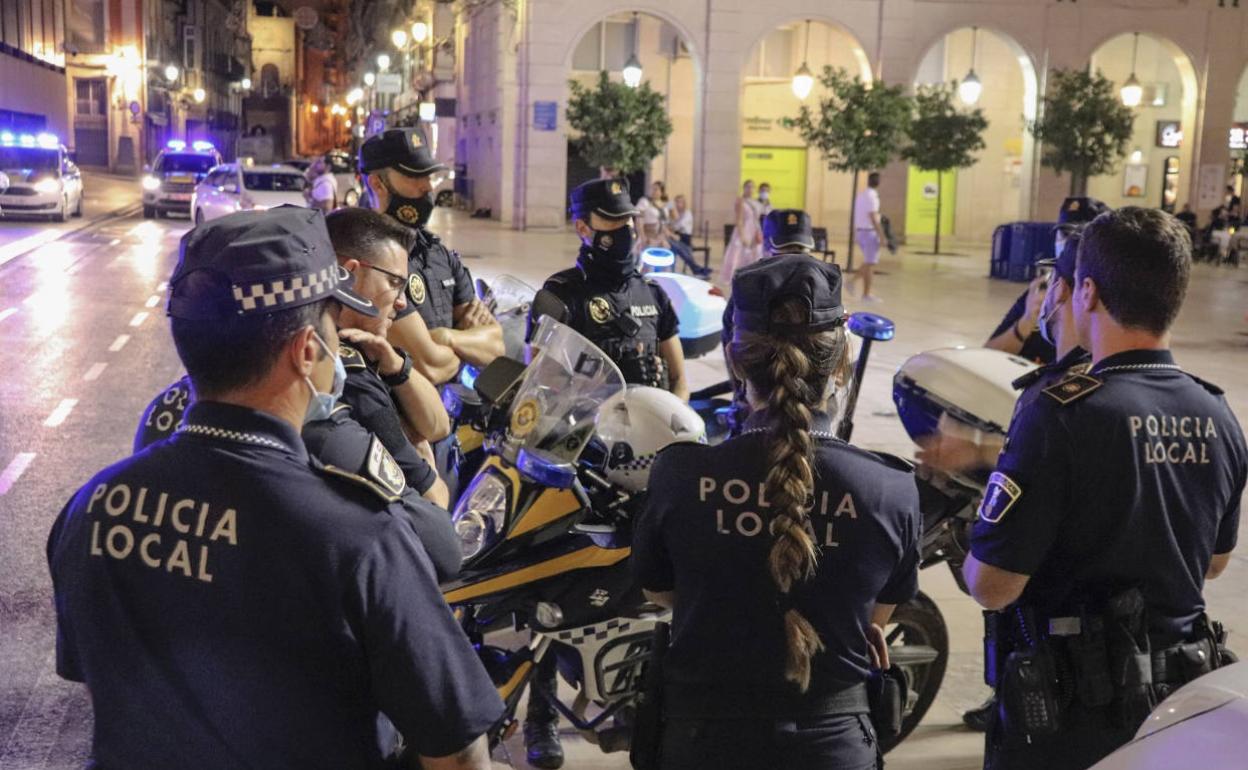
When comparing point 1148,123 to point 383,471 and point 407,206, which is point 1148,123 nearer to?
point 407,206

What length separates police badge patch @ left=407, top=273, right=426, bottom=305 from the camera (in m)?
5.13

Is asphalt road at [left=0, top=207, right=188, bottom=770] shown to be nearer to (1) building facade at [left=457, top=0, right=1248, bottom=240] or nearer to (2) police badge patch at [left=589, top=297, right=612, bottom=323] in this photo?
(2) police badge patch at [left=589, top=297, right=612, bottom=323]

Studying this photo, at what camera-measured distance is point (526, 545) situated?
13.5 ft

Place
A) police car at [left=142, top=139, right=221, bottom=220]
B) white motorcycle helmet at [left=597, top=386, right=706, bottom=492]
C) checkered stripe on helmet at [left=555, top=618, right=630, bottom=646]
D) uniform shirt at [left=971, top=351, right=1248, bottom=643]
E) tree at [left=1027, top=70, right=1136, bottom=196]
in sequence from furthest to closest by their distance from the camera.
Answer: police car at [left=142, top=139, right=221, bottom=220] < tree at [left=1027, top=70, right=1136, bottom=196] < white motorcycle helmet at [left=597, top=386, right=706, bottom=492] < checkered stripe on helmet at [left=555, top=618, right=630, bottom=646] < uniform shirt at [left=971, top=351, right=1248, bottom=643]

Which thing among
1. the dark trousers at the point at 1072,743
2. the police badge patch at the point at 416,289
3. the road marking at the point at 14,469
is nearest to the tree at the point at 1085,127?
the road marking at the point at 14,469

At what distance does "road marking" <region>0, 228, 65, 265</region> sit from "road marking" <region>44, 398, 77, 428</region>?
1240 centimetres

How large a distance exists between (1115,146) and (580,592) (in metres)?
28.1

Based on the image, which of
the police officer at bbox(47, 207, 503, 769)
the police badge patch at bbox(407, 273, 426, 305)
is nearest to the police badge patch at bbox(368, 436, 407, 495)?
the police officer at bbox(47, 207, 503, 769)

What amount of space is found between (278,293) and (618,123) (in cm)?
2857

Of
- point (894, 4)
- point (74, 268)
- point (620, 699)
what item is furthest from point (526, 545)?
point (894, 4)

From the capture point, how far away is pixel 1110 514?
10.0ft

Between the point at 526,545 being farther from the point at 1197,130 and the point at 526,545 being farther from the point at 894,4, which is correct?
the point at 1197,130


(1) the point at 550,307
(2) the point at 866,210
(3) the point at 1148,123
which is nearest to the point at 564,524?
(1) the point at 550,307

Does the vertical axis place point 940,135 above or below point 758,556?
above
